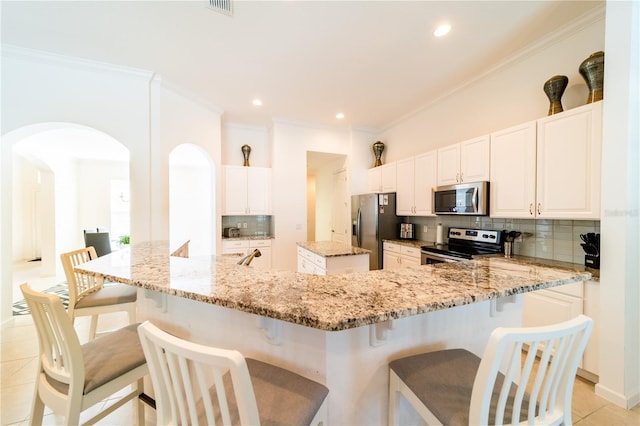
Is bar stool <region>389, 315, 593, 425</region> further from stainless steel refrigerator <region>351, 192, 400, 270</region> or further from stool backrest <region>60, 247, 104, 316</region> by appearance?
stainless steel refrigerator <region>351, 192, 400, 270</region>

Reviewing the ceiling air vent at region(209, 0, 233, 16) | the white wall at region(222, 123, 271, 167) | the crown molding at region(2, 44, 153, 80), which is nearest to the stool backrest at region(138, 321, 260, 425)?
the ceiling air vent at region(209, 0, 233, 16)

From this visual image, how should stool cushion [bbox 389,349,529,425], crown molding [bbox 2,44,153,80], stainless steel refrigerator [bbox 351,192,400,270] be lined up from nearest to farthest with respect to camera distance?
stool cushion [bbox 389,349,529,425] → crown molding [bbox 2,44,153,80] → stainless steel refrigerator [bbox 351,192,400,270]

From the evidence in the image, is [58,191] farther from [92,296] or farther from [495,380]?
[495,380]

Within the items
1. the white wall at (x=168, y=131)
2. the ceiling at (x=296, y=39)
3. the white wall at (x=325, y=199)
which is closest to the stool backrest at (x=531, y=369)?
the ceiling at (x=296, y=39)

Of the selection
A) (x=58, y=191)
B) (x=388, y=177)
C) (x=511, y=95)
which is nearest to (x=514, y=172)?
(x=511, y=95)

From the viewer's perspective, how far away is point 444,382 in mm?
900

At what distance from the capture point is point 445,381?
904mm

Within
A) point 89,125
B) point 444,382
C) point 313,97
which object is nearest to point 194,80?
point 89,125

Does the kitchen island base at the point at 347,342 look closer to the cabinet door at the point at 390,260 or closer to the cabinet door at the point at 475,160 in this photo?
the cabinet door at the point at 475,160

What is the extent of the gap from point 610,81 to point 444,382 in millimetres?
2354

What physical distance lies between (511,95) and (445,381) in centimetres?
313

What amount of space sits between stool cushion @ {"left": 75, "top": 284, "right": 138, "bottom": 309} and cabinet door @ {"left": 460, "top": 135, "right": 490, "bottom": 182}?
11.5 feet

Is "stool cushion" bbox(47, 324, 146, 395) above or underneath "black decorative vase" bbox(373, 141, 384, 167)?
underneath

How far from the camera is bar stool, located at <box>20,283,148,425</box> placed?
95 centimetres
